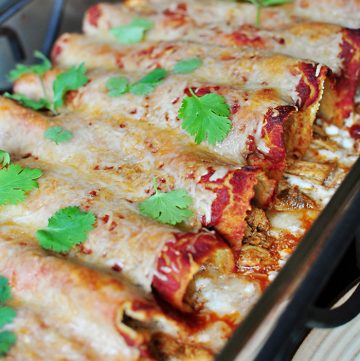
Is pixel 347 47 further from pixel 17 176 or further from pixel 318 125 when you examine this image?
pixel 17 176

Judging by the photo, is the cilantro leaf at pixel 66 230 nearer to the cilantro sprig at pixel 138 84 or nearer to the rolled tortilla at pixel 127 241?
the rolled tortilla at pixel 127 241

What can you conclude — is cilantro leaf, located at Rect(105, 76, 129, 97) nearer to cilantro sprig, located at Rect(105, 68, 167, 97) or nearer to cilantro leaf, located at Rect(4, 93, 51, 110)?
cilantro sprig, located at Rect(105, 68, 167, 97)

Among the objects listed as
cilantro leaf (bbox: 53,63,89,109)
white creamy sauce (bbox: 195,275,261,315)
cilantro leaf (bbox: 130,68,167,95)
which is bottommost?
white creamy sauce (bbox: 195,275,261,315)

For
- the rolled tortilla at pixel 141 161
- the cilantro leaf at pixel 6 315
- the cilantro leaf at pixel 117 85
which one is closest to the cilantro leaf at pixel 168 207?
the rolled tortilla at pixel 141 161

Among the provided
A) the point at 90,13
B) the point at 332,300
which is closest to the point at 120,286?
the point at 332,300

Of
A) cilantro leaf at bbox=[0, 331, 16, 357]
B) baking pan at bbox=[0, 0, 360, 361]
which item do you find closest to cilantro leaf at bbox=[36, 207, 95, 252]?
cilantro leaf at bbox=[0, 331, 16, 357]
